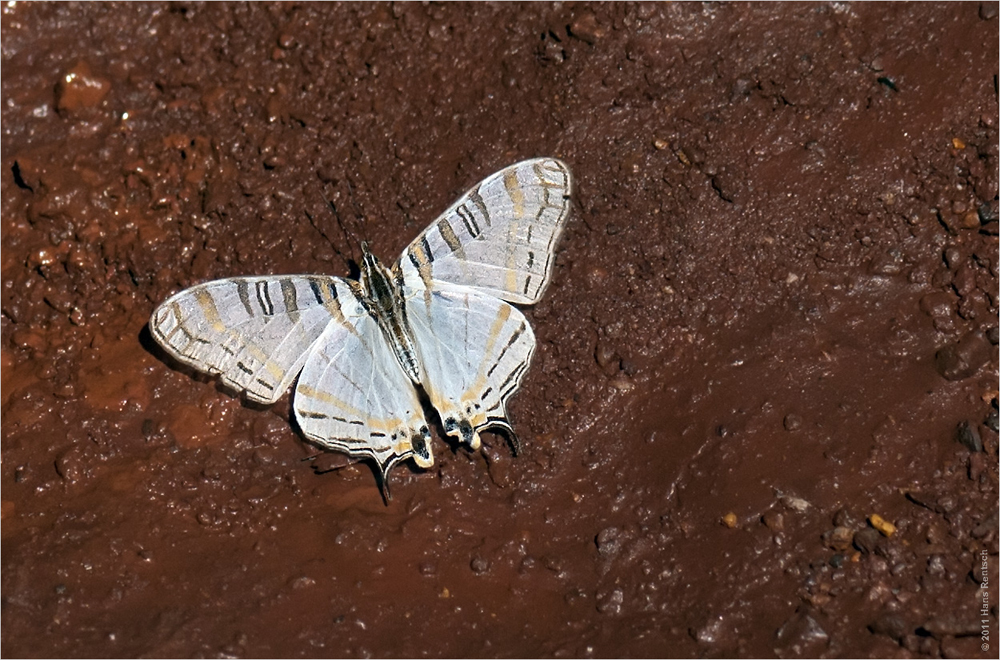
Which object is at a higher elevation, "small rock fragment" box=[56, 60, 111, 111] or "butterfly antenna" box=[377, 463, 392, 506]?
"small rock fragment" box=[56, 60, 111, 111]

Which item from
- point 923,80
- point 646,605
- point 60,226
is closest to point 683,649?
point 646,605

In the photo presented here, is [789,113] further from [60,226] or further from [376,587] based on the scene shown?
[60,226]

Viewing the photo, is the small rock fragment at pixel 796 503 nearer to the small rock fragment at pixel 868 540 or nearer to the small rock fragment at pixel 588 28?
the small rock fragment at pixel 868 540

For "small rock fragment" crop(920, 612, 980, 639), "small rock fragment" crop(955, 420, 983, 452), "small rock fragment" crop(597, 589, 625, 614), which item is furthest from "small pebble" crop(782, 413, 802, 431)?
"small rock fragment" crop(597, 589, 625, 614)

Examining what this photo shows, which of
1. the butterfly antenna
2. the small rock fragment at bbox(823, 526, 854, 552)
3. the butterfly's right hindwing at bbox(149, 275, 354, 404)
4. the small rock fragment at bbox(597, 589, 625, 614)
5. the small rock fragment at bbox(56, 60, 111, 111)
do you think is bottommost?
the small rock fragment at bbox(597, 589, 625, 614)

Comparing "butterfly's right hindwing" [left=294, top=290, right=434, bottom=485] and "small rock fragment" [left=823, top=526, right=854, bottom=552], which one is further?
"butterfly's right hindwing" [left=294, top=290, right=434, bottom=485]

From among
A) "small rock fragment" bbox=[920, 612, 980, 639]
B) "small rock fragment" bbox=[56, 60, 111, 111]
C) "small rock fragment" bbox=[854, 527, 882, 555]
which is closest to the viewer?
"small rock fragment" bbox=[920, 612, 980, 639]

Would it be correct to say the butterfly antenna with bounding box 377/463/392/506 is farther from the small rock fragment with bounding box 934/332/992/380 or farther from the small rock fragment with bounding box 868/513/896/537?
the small rock fragment with bounding box 934/332/992/380

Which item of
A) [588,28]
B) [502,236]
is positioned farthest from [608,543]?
[588,28]
